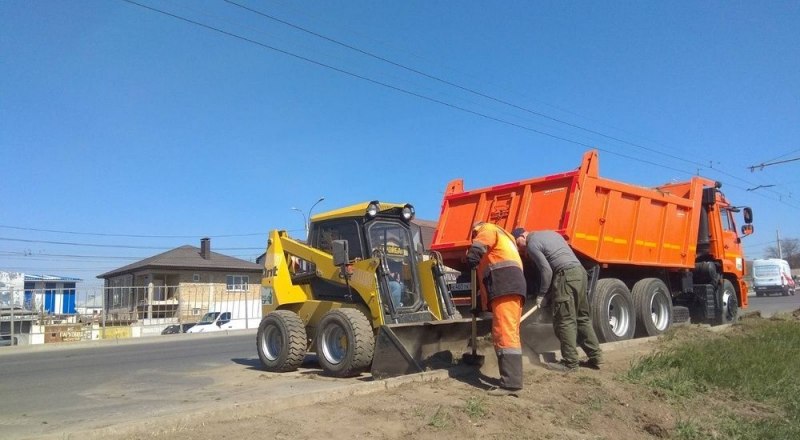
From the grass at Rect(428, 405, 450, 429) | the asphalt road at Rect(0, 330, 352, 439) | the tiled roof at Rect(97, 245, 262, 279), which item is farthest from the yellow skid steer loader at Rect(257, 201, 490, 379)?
the tiled roof at Rect(97, 245, 262, 279)

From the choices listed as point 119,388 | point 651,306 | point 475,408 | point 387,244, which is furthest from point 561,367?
point 119,388

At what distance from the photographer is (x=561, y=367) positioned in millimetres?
6605

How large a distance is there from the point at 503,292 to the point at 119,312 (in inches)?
749

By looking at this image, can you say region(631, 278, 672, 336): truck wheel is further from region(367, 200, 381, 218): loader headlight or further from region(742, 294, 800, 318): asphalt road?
region(742, 294, 800, 318): asphalt road

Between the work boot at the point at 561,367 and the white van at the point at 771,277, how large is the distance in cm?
4167

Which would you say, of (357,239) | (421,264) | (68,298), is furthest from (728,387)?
(68,298)

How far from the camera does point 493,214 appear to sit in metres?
9.99

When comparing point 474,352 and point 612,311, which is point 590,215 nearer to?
point 612,311

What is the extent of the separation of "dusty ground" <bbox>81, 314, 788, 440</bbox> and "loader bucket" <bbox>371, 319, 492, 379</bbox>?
0.64 m

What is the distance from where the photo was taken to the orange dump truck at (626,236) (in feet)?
29.7

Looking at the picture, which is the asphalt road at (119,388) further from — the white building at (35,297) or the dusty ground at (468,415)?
the white building at (35,297)

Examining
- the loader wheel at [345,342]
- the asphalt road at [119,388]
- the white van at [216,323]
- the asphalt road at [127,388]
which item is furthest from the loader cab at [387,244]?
the white van at [216,323]

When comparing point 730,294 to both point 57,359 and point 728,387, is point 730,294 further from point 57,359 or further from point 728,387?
point 57,359

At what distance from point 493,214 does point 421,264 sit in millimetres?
2014
